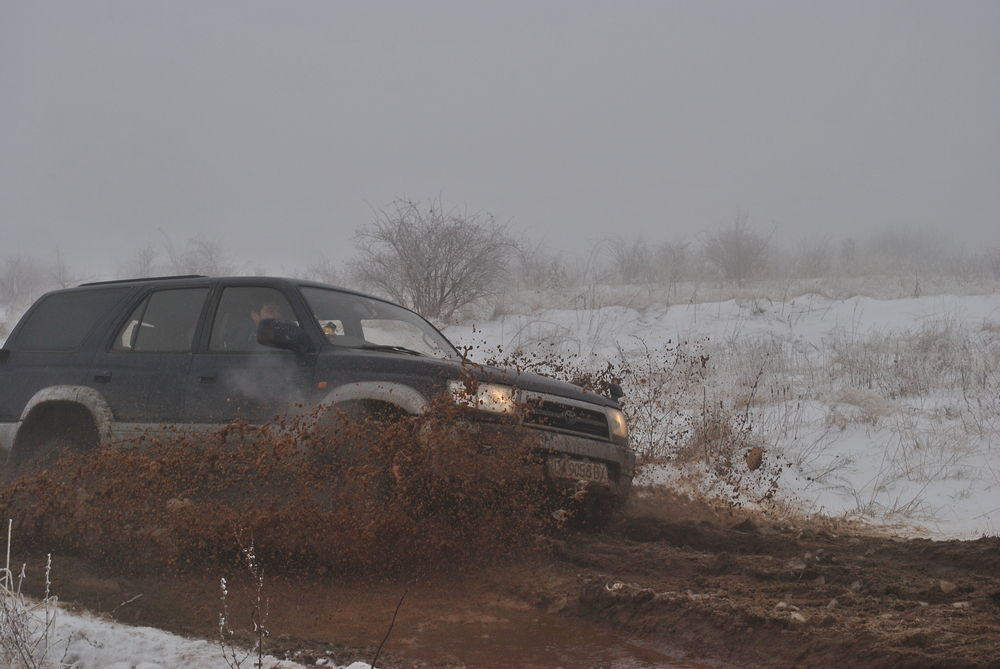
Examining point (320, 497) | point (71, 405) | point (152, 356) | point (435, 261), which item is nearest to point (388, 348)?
point (320, 497)

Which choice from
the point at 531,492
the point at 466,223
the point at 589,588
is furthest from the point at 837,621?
the point at 466,223

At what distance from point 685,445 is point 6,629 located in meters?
6.64

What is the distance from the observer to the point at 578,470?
420cm

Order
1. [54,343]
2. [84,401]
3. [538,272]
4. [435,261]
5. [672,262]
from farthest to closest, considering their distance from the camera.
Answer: [672,262]
[538,272]
[435,261]
[54,343]
[84,401]

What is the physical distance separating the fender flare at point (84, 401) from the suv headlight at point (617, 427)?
3.21 metres

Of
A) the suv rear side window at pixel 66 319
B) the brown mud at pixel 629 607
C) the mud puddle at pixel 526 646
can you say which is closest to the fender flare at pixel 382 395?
the brown mud at pixel 629 607

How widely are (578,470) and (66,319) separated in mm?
3853

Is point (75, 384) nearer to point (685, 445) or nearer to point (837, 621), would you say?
point (837, 621)

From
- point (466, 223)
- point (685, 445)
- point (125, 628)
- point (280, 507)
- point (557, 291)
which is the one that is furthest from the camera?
point (557, 291)

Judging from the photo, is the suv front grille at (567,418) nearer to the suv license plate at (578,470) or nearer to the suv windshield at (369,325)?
the suv license plate at (578,470)

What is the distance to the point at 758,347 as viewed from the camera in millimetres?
11391

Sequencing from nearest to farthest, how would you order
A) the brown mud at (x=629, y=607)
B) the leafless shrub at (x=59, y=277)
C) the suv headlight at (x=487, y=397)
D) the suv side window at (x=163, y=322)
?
the brown mud at (x=629, y=607) → the suv headlight at (x=487, y=397) → the suv side window at (x=163, y=322) → the leafless shrub at (x=59, y=277)

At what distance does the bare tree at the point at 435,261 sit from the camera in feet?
47.2

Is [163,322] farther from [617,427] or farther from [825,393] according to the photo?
[825,393]
